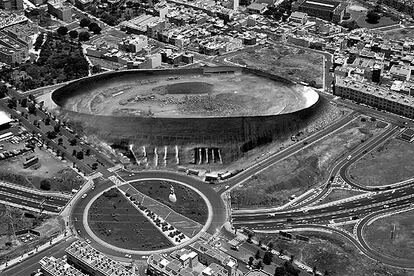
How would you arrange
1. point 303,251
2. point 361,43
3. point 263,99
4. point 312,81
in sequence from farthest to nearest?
point 361,43, point 312,81, point 263,99, point 303,251

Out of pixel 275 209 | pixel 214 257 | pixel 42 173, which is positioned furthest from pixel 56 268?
pixel 275 209

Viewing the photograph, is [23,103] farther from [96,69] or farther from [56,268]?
[56,268]

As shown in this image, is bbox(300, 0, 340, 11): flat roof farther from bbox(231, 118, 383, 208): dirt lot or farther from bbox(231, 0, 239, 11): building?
bbox(231, 118, 383, 208): dirt lot

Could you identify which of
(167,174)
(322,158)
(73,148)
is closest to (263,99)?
(322,158)

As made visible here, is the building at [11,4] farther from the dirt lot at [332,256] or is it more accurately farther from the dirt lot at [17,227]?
the dirt lot at [332,256]

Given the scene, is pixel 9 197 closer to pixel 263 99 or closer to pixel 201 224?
pixel 201 224

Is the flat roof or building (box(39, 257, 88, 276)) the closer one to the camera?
building (box(39, 257, 88, 276))

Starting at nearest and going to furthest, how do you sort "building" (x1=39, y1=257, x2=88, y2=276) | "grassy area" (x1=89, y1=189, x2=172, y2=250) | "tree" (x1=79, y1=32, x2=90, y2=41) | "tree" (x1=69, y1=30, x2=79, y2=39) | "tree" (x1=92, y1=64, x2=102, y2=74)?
"building" (x1=39, y1=257, x2=88, y2=276) < "grassy area" (x1=89, y1=189, x2=172, y2=250) < "tree" (x1=92, y1=64, x2=102, y2=74) < "tree" (x1=79, y1=32, x2=90, y2=41) < "tree" (x1=69, y1=30, x2=79, y2=39)

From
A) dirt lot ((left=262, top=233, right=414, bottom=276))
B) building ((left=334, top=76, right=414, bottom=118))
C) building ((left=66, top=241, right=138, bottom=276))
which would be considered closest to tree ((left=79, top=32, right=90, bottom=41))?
building ((left=334, top=76, right=414, bottom=118))
